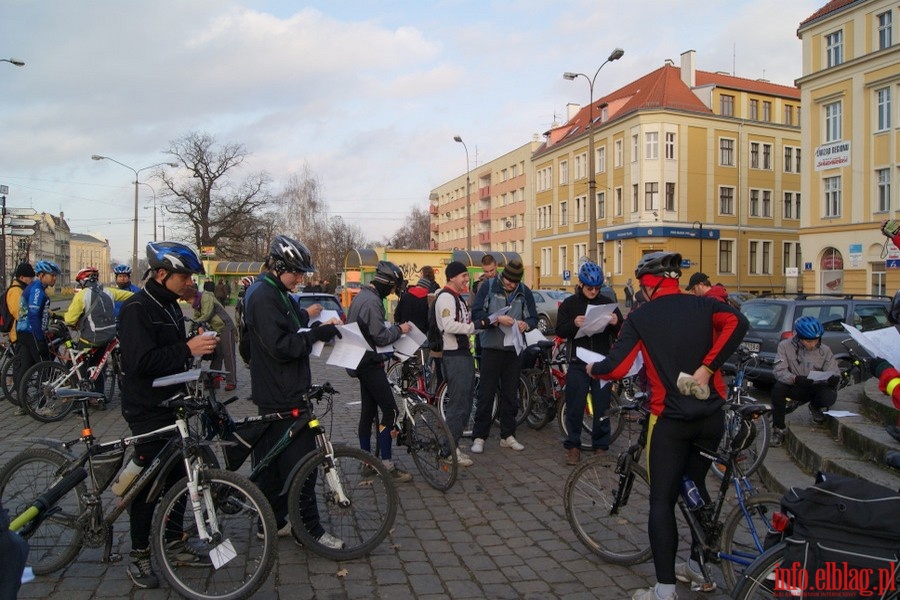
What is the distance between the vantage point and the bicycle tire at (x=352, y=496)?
4.33 metres

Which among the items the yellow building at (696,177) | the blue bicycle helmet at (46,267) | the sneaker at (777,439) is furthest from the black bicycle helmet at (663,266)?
the yellow building at (696,177)

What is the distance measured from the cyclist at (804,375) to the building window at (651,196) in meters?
42.5

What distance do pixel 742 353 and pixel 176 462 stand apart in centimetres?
628

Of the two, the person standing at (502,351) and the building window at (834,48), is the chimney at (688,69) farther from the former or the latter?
the person standing at (502,351)

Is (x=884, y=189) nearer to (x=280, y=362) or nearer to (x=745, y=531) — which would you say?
(x=745, y=531)

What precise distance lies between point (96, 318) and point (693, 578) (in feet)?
27.5

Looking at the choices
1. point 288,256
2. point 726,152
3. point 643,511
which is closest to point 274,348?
point 288,256

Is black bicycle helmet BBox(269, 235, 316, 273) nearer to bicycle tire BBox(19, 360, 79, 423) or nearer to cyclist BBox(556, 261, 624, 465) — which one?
cyclist BBox(556, 261, 624, 465)

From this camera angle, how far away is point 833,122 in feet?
119

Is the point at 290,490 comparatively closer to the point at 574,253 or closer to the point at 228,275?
the point at 228,275

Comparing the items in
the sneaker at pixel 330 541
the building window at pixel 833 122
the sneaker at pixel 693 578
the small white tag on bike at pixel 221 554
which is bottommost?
the sneaker at pixel 693 578

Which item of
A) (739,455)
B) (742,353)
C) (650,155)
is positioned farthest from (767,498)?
(650,155)

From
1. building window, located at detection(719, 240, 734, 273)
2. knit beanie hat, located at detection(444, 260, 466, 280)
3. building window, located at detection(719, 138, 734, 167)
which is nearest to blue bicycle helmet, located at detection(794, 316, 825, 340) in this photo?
knit beanie hat, located at detection(444, 260, 466, 280)

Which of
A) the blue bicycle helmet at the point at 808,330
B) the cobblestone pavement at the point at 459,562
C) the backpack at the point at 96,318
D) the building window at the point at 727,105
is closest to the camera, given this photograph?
the cobblestone pavement at the point at 459,562
